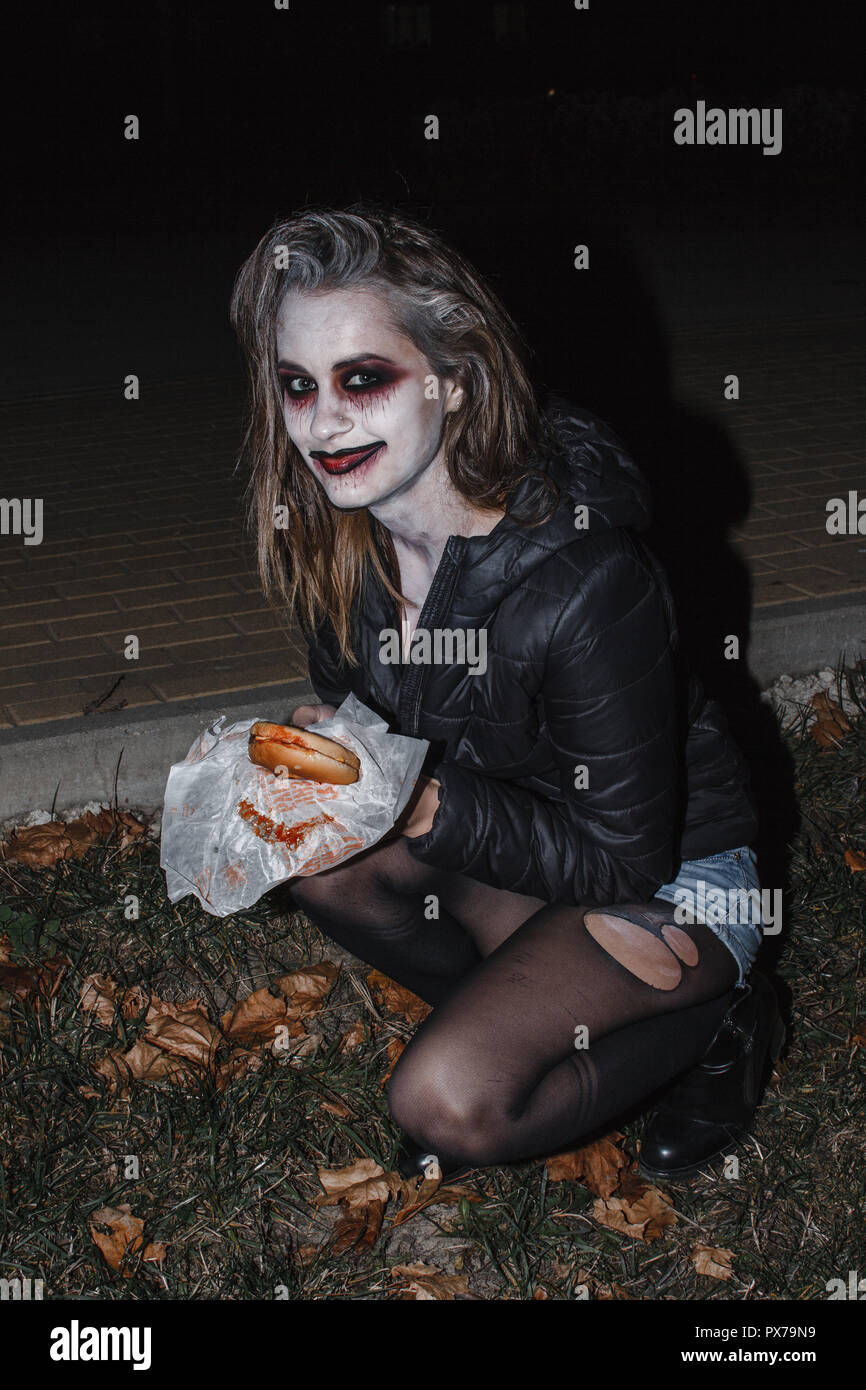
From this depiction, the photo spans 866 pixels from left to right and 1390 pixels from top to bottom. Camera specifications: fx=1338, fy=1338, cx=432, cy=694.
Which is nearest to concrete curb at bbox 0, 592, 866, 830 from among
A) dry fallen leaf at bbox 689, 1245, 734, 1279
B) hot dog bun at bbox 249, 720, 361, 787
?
hot dog bun at bbox 249, 720, 361, 787

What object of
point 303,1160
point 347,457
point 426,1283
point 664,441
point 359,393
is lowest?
point 426,1283

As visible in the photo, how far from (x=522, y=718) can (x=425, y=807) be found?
0.81 feet

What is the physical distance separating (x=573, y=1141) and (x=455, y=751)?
0.77 metres

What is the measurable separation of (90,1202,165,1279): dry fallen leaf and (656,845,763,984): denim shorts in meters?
Answer: 1.13

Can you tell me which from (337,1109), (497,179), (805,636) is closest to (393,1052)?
(337,1109)

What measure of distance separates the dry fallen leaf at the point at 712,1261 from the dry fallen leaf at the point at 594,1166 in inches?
8.1

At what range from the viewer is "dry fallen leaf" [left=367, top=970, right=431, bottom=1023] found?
9.84ft

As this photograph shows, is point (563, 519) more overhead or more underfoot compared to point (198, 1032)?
more overhead

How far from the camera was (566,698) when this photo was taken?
231 cm

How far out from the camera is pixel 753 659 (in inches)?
167

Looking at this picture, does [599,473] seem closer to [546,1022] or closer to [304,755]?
[304,755]

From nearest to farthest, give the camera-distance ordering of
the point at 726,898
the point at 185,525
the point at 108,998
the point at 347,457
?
the point at 347,457, the point at 726,898, the point at 108,998, the point at 185,525

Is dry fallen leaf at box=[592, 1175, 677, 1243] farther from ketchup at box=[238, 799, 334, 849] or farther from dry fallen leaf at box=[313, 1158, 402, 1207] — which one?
ketchup at box=[238, 799, 334, 849]

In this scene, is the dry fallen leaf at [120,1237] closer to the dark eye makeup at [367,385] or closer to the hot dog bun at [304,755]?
the hot dog bun at [304,755]
